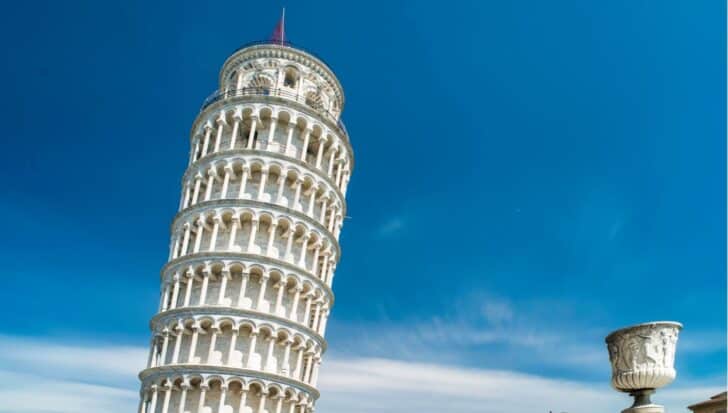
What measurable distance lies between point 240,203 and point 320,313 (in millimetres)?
9630

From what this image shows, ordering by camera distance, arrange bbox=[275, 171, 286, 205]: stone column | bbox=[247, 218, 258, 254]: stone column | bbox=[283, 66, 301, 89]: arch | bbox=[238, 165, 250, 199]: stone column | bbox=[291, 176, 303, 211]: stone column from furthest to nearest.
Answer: bbox=[283, 66, 301, 89]: arch, bbox=[291, 176, 303, 211]: stone column, bbox=[275, 171, 286, 205]: stone column, bbox=[238, 165, 250, 199]: stone column, bbox=[247, 218, 258, 254]: stone column

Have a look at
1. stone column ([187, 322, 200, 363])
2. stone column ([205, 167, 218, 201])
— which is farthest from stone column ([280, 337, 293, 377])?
stone column ([205, 167, 218, 201])

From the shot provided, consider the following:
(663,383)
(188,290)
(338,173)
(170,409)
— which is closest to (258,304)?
(188,290)

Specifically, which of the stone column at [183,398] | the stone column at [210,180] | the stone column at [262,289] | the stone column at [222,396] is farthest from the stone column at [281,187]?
the stone column at [183,398]

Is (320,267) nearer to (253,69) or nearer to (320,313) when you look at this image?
(320,313)

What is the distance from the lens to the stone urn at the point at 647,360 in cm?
1221

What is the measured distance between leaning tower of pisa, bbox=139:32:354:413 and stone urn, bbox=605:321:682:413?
27.6m

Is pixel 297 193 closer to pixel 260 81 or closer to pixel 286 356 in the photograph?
pixel 260 81

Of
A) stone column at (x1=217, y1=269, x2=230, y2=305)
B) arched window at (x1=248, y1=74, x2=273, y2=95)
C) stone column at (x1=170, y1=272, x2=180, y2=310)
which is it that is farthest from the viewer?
arched window at (x1=248, y1=74, x2=273, y2=95)

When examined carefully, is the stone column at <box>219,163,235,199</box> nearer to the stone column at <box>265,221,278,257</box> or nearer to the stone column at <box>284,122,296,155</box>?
the stone column at <box>265,221,278,257</box>

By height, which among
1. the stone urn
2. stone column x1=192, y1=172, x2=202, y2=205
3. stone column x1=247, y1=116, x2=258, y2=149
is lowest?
the stone urn

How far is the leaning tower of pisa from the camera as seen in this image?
37125mm

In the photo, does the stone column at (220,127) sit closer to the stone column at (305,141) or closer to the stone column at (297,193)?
the stone column at (305,141)

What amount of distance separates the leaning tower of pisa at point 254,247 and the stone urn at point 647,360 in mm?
27629
